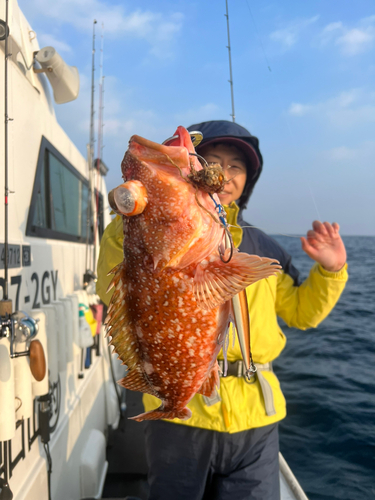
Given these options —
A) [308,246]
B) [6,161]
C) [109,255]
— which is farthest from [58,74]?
[308,246]

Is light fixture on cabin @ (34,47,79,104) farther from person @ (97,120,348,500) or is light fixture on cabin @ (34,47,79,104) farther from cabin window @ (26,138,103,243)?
person @ (97,120,348,500)

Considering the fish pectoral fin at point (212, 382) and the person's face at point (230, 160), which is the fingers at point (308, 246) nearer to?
the person's face at point (230, 160)

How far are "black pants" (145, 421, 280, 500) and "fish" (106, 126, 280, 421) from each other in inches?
33.9

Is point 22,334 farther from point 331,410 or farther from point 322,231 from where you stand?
point 331,410

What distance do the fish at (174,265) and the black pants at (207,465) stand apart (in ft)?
2.83

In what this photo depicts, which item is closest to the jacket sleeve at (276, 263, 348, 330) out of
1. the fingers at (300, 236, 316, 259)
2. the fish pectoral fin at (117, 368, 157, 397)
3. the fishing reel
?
the fingers at (300, 236, 316, 259)

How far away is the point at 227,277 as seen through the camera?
1269 millimetres

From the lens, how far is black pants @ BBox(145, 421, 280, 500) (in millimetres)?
2094

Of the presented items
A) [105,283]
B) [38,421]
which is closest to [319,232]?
[105,283]

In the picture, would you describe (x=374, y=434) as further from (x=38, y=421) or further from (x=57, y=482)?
(x=38, y=421)

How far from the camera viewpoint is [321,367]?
7770 mm

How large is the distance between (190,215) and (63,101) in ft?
9.85

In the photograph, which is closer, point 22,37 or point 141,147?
point 141,147

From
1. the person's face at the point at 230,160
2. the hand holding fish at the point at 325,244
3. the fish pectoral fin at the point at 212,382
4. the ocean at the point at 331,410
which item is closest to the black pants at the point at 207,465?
the fish pectoral fin at the point at 212,382
